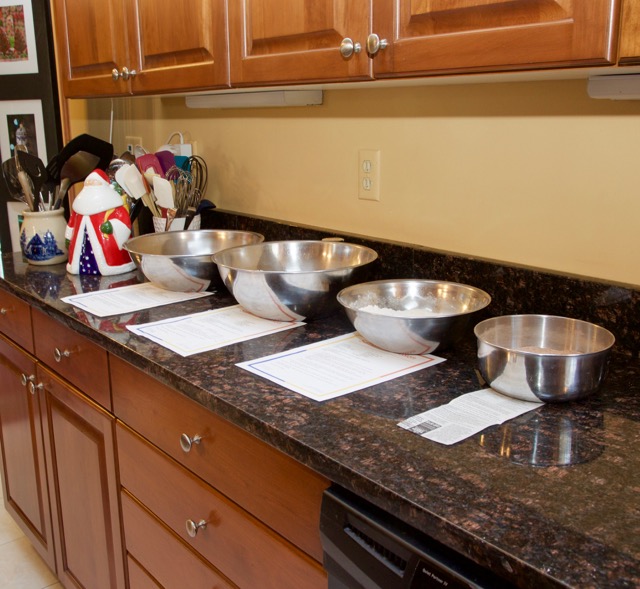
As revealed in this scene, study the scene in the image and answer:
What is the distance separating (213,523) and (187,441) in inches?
5.4

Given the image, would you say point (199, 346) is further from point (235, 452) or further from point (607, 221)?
point (607, 221)

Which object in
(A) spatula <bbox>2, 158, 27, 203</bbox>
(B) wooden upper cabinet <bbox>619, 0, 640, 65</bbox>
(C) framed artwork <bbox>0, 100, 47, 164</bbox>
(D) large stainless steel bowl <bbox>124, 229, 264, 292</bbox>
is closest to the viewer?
(B) wooden upper cabinet <bbox>619, 0, 640, 65</bbox>

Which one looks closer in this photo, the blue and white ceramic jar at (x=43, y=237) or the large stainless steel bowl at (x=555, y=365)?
the large stainless steel bowl at (x=555, y=365)

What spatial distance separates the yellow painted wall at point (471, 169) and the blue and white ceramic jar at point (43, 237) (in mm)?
520

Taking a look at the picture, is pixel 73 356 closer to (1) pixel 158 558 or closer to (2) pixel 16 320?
(2) pixel 16 320

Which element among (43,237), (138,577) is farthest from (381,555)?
(43,237)

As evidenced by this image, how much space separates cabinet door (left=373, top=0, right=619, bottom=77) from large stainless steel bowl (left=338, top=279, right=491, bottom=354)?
383 millimetres

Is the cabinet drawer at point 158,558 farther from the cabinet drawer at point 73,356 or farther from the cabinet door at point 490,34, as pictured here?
the cabinet door at point 490,34

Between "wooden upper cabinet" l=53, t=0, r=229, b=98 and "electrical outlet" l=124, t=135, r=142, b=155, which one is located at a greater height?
"wooden upper cabinet" l=53, t=0, r=229, b=98

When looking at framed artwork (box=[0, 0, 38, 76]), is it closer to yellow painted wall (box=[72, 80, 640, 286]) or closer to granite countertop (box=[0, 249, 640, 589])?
yellow painted wall (box=[72, 80, 640, 286])

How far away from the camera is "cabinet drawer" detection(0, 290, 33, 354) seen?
67.4 inches

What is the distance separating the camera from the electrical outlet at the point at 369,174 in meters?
1.58

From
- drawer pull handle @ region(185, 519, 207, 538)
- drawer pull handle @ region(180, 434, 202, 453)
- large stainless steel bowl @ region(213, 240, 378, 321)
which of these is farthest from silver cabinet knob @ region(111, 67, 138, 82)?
drawer pull handle @ region(185, 519, 207, 538)

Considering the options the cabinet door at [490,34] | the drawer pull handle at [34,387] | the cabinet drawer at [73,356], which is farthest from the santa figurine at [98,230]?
the cabinet door at [490,34]
